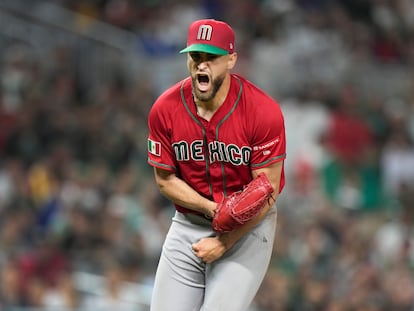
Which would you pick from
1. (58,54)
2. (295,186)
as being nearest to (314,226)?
(295,186)

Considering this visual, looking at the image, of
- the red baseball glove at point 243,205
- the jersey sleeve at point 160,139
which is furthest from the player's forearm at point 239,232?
the jersey sleeve at point 160,139

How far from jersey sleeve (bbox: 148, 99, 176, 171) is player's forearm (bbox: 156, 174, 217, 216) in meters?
0.07

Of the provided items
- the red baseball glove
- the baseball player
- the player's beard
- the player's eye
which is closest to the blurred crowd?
the baseball player

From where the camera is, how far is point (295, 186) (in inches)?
411

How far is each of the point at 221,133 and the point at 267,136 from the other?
21cm

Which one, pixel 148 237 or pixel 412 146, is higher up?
pixel 412 146

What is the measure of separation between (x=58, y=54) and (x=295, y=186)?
332cm

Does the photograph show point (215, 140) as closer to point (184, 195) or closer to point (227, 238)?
point (184, 195)

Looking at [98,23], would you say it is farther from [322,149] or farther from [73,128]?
[322,149]

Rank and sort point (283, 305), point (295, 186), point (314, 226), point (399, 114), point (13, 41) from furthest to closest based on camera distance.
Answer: point (13, 41) → point (399, 114) → point (295, 186) → point (314, 226) → point (283, 305)

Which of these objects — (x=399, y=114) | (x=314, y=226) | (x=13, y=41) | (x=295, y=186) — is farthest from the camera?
(x=13, y=41)

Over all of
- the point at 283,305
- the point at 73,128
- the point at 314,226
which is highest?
the point at 73,128

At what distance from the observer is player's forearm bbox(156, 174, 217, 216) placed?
4629 mm

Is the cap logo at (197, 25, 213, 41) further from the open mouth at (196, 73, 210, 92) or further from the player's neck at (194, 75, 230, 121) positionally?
the player's neck at (194, 75, 230, 121)
